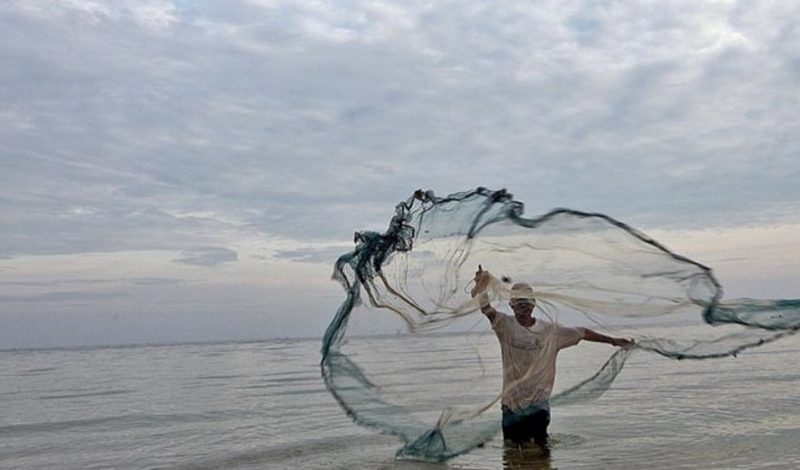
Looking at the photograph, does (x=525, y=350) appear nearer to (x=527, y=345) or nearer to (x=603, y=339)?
(x=527, y=345)

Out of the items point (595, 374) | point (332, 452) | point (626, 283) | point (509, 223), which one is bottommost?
point (332, 452)

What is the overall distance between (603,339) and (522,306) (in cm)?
92

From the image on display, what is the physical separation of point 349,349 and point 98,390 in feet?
54.5

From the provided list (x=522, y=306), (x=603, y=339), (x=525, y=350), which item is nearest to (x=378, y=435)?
(x=525, y=350)

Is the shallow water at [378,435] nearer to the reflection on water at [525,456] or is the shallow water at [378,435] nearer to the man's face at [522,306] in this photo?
the reflection on water at [525,456]

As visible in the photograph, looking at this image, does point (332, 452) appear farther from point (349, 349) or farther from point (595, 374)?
point (595, 374)

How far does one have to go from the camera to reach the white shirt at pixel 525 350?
801cm

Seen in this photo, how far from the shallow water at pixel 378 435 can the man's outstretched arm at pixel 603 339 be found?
0.47 m

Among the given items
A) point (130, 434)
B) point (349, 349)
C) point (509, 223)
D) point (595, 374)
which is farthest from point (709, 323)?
point (130, 434)

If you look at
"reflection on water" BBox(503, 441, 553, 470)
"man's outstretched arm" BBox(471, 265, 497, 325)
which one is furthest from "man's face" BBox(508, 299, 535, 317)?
"reflection on water" BBox(503, 441, 553, 470)

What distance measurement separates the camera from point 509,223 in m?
7.80

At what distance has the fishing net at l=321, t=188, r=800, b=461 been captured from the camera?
7516 mm

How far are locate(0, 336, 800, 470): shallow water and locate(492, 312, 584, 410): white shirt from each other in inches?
14.6

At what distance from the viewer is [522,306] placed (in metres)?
7.92
